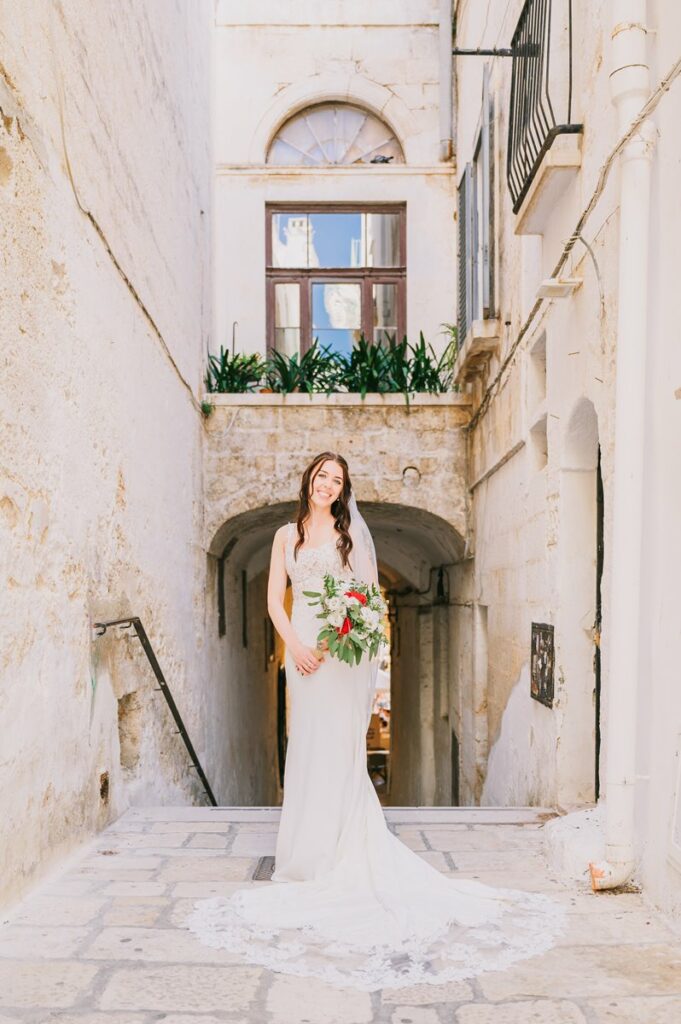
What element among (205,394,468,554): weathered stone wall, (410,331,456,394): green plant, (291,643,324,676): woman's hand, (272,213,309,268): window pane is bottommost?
(291,643,324,676): woman's hand

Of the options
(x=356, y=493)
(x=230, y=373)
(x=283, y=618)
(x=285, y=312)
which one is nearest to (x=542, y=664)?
(x=283, y=618)

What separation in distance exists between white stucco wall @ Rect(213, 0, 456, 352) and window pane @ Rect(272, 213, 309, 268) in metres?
0.19

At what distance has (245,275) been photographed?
10164 millimetres

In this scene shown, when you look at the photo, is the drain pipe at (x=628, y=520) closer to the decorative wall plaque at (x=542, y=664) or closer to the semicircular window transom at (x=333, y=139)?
the decorative wall plaque at (x=542, y=664)

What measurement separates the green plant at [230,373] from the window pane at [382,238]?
8.38ft

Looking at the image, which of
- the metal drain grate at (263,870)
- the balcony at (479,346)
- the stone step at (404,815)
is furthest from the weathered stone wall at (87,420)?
the balcony at (479,346)

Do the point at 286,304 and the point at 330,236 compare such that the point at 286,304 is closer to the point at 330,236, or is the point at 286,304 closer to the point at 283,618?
the point at 330,236

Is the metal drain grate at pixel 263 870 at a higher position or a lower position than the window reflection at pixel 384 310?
lower

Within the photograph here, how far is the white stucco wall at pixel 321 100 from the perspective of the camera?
10.2 meters

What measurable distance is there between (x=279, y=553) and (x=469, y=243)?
4.45 m

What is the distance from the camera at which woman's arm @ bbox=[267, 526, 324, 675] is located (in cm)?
350

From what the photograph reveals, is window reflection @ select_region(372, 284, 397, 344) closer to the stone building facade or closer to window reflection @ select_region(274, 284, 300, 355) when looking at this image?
the stone building facade

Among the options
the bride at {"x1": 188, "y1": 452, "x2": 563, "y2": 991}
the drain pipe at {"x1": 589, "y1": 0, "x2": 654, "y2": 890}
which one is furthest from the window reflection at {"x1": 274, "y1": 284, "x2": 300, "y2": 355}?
the drain pipe at {"x1": 589, "y1": 0, "x2": 654, "y2": 890}

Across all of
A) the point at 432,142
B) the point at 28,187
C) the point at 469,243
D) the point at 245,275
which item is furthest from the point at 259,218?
the point at 28,187
